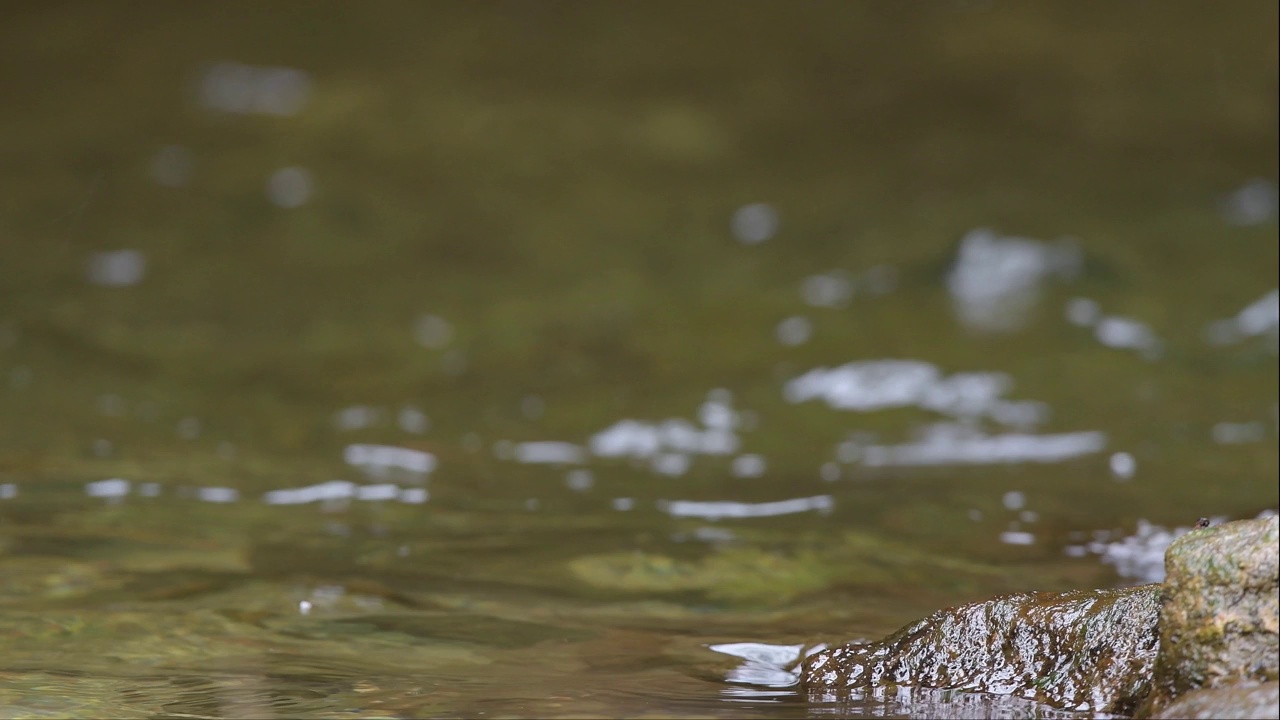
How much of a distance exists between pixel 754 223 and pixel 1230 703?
4.47 meters

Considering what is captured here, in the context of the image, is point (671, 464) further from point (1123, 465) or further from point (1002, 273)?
point (1002, 273)

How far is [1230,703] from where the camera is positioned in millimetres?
1463

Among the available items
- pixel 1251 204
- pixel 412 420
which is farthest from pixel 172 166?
pixel 1251 204

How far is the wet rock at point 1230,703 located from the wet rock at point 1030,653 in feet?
0.54

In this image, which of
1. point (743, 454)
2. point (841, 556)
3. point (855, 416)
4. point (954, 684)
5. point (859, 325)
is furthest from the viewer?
point (859, 325)

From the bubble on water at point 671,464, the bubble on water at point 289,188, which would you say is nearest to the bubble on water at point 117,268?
the bubble on water at point 289,188

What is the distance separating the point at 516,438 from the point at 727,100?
2.56m

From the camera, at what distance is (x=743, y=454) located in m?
4.38

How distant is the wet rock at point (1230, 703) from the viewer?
1.43 meters

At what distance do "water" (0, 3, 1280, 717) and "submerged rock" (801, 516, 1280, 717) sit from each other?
97 millimetres

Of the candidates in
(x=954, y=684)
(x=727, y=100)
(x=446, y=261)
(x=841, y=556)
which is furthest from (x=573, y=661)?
(x=727, y=100)

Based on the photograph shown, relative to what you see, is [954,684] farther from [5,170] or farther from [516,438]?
[5,170]

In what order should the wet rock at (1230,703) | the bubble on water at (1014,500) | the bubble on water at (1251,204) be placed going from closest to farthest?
the wet rock at (1230,703) → the bubble on water at (1014,500) → the bubble on water at (1251,204)

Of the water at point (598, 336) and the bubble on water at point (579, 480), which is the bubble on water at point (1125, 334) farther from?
the bubble on water at point (579, 480)
